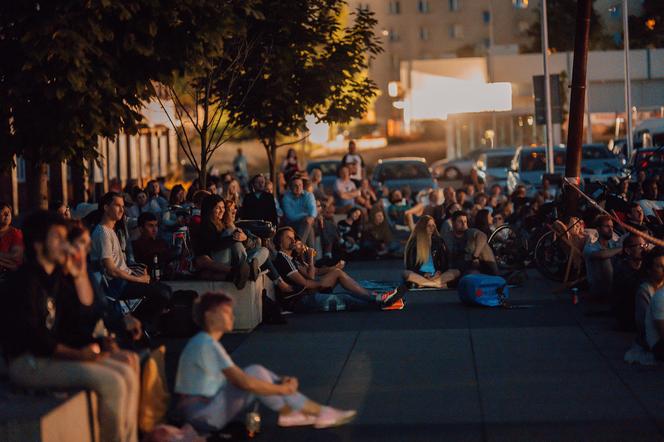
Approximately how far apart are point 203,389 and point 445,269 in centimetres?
1128

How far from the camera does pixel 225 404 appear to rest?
847 centimetres

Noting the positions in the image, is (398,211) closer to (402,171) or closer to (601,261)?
(402,171)

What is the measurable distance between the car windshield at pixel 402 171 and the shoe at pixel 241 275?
21.9 meters

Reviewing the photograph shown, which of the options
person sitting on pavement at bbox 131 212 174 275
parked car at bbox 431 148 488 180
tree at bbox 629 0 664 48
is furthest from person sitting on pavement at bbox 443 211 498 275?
tree at bbox 629 0 664 48

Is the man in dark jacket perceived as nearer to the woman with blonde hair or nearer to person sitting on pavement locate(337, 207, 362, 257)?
the woman with blonde hair

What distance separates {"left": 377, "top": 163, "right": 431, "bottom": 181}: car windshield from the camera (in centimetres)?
3653

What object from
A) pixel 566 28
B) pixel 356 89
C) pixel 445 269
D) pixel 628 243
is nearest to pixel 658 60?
pixel 566 28

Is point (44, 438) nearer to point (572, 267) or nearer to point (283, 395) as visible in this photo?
point (283, 395)

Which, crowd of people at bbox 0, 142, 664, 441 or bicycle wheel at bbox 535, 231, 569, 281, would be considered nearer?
crowd of people at bbox 0, 142, 664, 441

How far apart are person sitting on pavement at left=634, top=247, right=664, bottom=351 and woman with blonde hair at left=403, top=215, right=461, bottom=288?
7.08 m

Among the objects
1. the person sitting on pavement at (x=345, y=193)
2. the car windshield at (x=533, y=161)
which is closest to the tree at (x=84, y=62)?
the person sitting on pavement at (x=345, y=193)

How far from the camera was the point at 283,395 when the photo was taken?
8.51 metres

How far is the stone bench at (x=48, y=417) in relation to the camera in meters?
7.30

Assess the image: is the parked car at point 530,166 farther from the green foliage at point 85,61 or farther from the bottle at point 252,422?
the bottle at point 252,422
